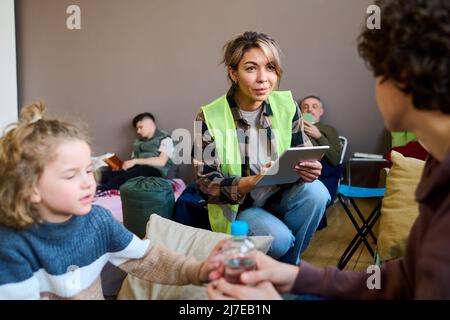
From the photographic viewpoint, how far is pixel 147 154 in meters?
4.24

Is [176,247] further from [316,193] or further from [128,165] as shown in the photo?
[128,165]

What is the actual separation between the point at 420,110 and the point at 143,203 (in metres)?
1.77

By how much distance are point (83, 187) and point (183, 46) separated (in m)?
3.28

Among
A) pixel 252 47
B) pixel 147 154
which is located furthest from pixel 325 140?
pixel 252 47

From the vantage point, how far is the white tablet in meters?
1.87

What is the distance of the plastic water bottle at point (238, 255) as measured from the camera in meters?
1.11

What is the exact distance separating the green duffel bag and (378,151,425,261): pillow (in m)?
1.08

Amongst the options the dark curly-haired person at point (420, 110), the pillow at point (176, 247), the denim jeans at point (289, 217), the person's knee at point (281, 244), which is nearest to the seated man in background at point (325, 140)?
the denim jeans at point (289, 217)

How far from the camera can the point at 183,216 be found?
8.13ft

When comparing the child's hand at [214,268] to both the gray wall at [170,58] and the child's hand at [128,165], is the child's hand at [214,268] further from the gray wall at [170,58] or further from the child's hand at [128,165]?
the gray wall at [170,58]

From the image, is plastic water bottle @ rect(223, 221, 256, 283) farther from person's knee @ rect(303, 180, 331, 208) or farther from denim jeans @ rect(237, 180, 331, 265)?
Answer: person's knee @ rect(303, 180, 331, 208)

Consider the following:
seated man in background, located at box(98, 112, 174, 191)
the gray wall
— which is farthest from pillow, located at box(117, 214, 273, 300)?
the gray wall

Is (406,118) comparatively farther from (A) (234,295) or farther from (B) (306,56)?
(B) (306,56)
